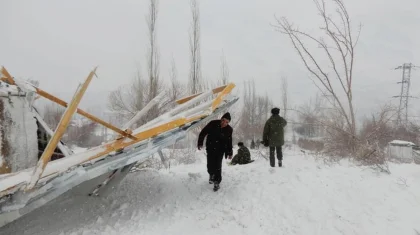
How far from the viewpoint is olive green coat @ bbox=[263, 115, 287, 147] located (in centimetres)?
755

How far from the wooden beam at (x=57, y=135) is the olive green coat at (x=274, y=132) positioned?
4.75 m

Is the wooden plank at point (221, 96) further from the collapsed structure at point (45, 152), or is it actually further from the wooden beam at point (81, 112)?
the wooden beam at point (81, 112)

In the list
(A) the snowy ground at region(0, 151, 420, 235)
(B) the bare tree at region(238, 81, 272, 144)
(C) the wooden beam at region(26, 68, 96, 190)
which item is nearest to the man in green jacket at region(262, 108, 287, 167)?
(A) the snowy ground at region(0, 151, 420, 235)

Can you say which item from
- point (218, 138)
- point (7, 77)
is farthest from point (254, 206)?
point (7, 77)

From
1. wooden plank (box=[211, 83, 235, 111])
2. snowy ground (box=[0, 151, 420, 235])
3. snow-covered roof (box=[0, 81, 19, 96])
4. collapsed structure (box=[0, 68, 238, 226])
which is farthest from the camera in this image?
wooden plank (box=[211, 83, 235, 111])

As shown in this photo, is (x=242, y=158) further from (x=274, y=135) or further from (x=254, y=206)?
(x=254, y=206)

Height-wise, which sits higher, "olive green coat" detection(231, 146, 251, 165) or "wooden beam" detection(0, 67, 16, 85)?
"wooden beam" detection(0, 67, 16, 85)

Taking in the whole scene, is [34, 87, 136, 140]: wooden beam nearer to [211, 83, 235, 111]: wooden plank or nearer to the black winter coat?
[211, 83, 235, 111]: wooden plank

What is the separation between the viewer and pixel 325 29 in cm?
1066

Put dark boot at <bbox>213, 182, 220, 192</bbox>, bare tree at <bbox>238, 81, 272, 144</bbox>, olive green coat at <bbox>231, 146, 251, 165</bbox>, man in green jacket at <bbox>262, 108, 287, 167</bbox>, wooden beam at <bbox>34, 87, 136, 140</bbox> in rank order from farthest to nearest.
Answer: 1. bare tree at <bbox>238, 81, 272, 144</bbox>
2. olive green coat at <bbox>231, 146, 251, 165</bbox>
3. man in green jacket at <bbox>262, 108, 287, 167</bbox>
4. dark boot at <bbox>213, 182, 220, 192</bbox>
5. wooden beam at <bbox>34, 87, 136, 140</bbox>

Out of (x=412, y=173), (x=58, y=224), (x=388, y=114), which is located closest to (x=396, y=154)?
(x=388, y=114)

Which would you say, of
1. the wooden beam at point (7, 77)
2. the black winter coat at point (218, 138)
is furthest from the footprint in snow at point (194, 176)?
the wooden beam at point (7, 77)

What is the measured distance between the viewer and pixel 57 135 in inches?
148

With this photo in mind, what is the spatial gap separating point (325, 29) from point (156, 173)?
24.5 feet
